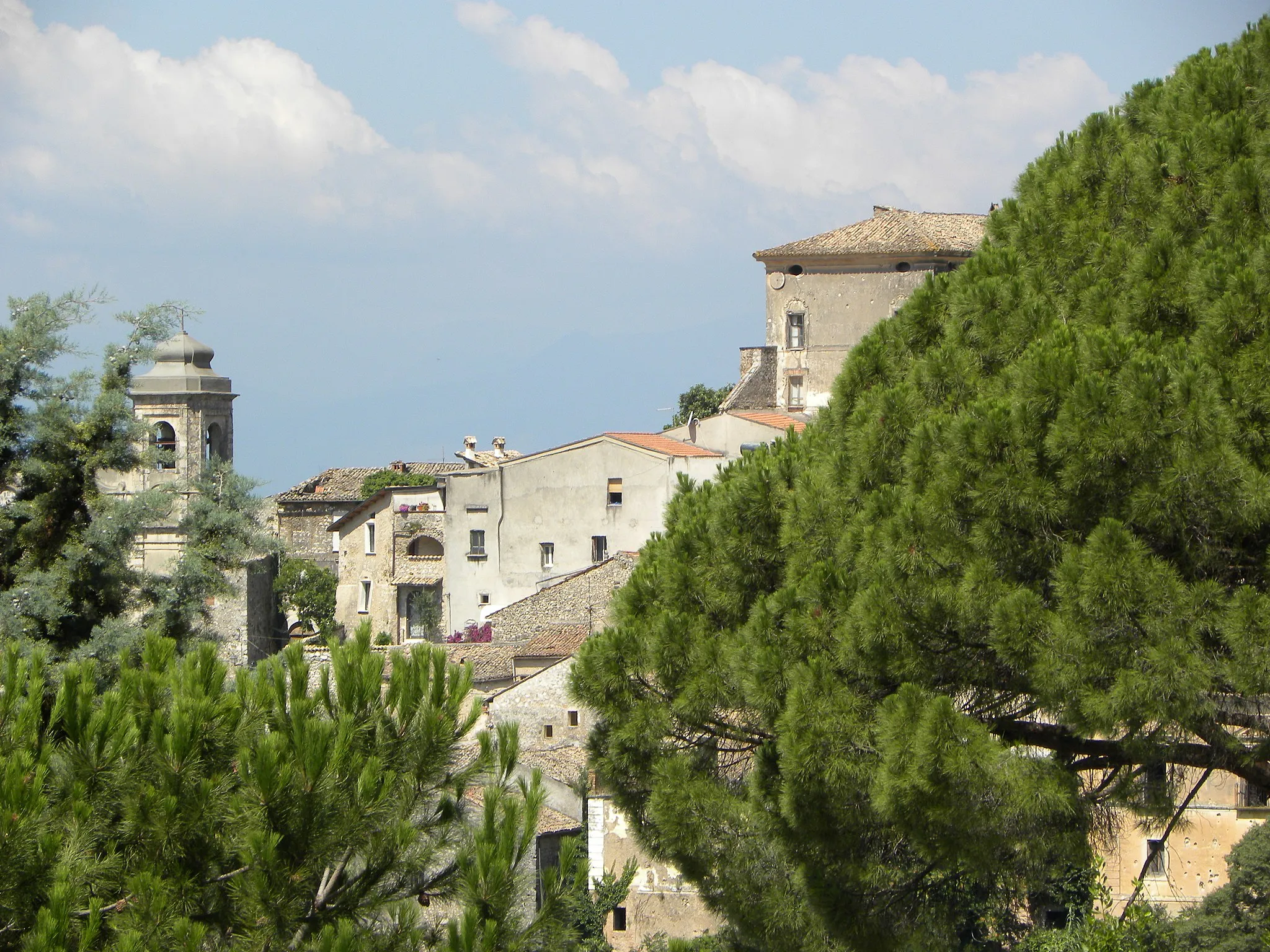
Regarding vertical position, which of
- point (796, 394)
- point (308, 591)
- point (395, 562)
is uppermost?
point (796, 394)

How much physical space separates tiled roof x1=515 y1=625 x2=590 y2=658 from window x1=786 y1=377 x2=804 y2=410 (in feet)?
44.7

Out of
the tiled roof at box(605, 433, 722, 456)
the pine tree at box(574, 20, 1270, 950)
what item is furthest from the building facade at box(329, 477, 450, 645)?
the pine tree at box(574, 20, 1270, 950)

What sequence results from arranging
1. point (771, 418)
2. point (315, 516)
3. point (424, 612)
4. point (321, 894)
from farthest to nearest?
point (315, 516) < point (424, 612) < point (771, 418) < point (321, 894)

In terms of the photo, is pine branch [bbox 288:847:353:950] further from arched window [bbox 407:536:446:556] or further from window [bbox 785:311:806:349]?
arched window [bbox 407:536:446:556]

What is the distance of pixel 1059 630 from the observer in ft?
26.5

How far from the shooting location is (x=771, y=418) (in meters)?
40.5

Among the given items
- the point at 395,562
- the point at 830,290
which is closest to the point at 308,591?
the point at 395,562

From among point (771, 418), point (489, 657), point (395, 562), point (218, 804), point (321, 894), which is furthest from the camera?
point (395, 562)

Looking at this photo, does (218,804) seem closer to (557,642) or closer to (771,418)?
(557,642)

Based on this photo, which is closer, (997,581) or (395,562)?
(997,581)

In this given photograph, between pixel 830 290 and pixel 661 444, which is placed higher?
pixel 830 290

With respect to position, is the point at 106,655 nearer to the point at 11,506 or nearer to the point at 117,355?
the point at 11,506

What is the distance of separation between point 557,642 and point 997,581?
22901mm

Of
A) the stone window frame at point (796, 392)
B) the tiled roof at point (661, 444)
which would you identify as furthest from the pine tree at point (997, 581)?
the stone window frame at point (796, 392)
